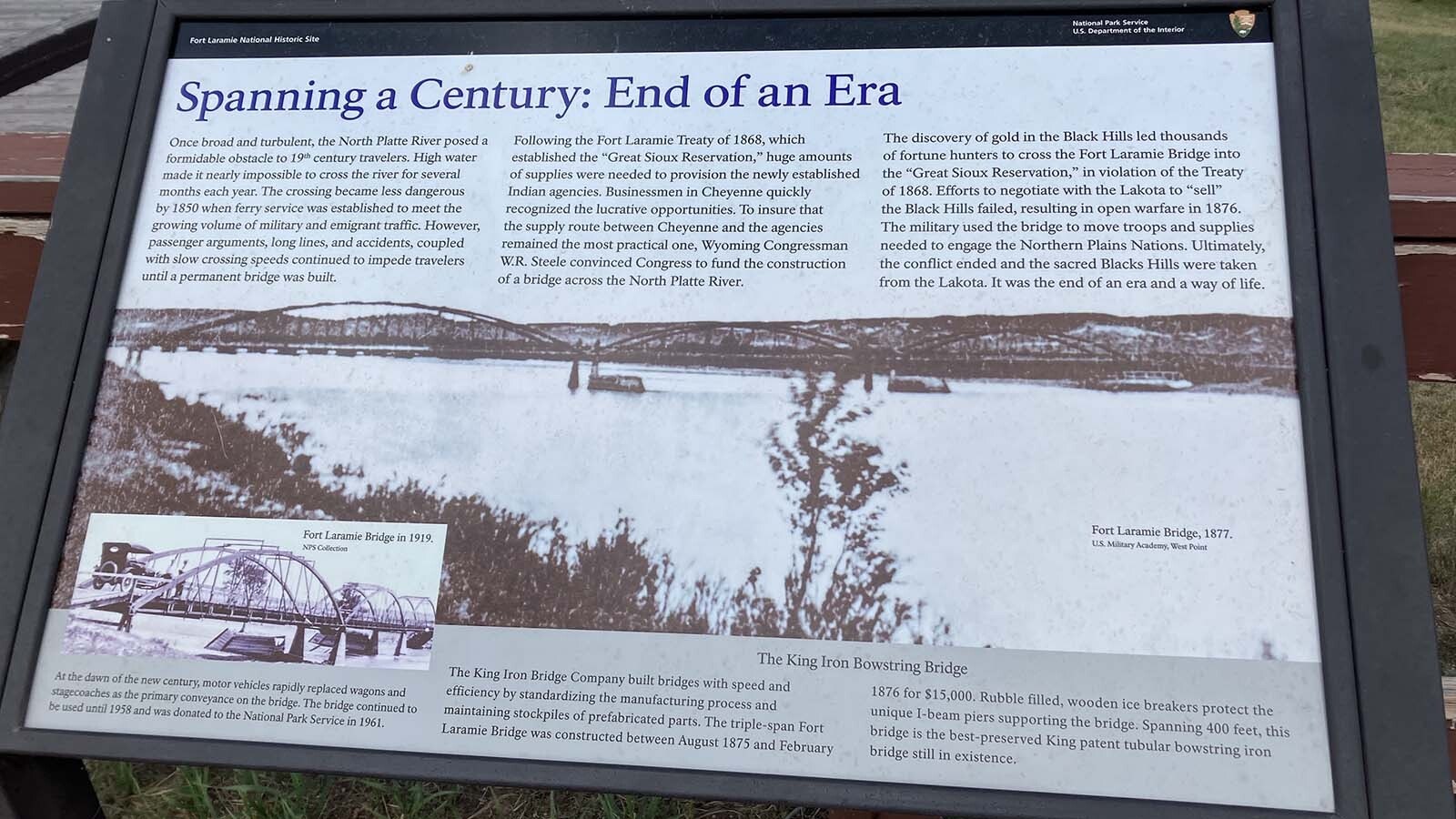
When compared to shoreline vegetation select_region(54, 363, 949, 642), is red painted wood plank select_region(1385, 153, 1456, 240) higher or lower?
higher

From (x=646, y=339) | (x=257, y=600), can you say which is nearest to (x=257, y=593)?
(x=257, y=600)

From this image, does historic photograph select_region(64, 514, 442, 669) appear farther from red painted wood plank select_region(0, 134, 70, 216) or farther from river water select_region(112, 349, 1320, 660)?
red painted wood plank select_region(0, 134, 70, 216)

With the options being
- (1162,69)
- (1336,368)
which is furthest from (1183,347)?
(1162,69)

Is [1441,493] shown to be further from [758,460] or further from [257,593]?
[257,593]

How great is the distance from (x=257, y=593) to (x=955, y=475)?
1.05m

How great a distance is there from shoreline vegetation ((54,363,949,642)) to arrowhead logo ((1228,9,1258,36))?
881mm

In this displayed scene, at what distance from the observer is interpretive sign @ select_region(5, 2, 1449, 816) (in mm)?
1154

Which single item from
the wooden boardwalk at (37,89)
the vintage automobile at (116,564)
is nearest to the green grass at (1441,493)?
the vintage automobile at (116,564)

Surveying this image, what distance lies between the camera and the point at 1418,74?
470 centimetres

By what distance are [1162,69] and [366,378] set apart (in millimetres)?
1367

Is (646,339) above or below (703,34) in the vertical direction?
below

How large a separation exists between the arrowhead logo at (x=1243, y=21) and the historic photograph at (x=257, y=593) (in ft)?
4.95

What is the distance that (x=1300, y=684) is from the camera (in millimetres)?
1121

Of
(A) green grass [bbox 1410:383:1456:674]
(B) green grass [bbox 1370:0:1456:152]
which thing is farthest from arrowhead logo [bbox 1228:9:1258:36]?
(B) green grass [bbox 1370:0:1456:152]
